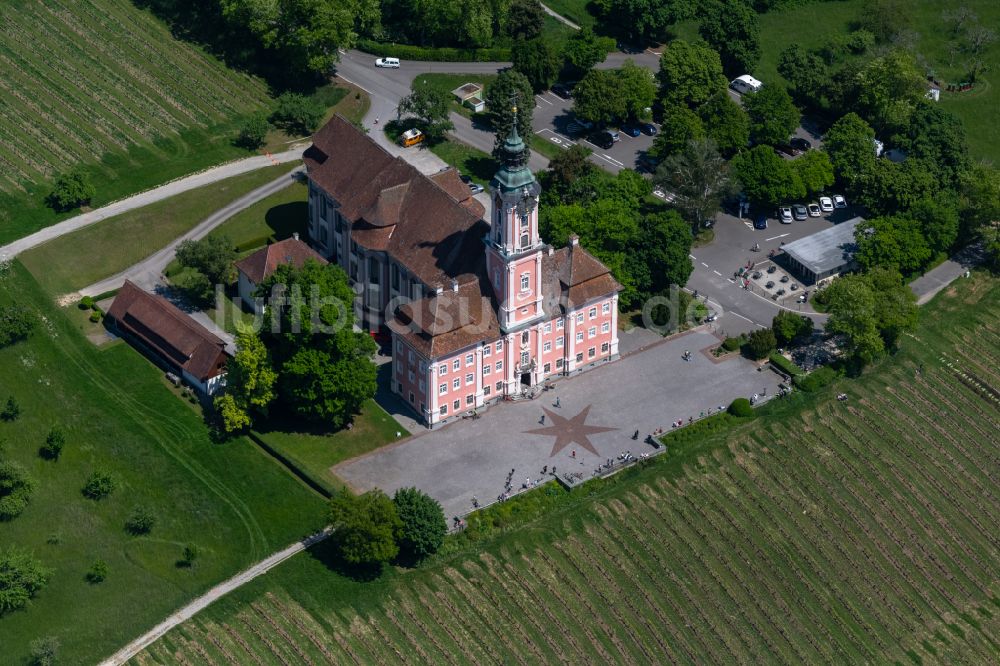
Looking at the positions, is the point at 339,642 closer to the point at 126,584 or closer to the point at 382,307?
the point at 126,584

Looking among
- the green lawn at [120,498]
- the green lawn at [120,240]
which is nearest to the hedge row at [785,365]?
the green lawn at [120,498]

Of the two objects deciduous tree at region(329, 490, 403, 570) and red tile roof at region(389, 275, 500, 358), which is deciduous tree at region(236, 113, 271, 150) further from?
deciduous tree at region(329, 490, 403, 570)

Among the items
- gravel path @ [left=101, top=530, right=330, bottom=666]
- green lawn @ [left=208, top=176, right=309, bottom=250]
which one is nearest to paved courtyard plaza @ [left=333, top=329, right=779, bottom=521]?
gravel path @ [left=101, top=530, right=330, bottom=666]

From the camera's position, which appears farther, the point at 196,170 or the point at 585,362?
the point at 196,170

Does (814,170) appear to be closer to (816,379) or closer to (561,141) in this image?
(561,141)

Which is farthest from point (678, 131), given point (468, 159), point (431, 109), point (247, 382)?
point (247, 382)

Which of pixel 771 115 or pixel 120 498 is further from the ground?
pixel 771 115

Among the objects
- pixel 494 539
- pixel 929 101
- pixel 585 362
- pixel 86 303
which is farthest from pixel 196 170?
pixel 929 101
